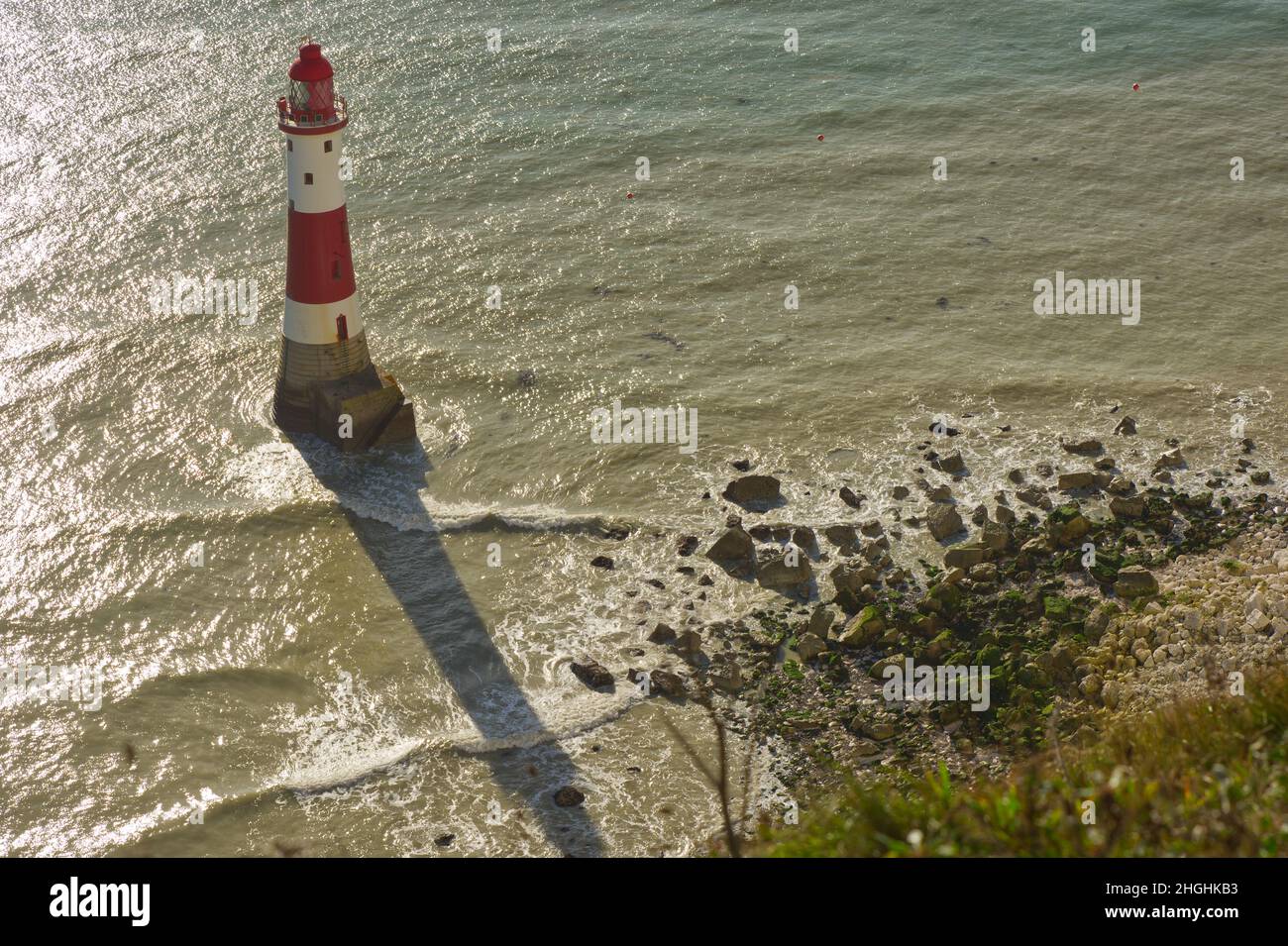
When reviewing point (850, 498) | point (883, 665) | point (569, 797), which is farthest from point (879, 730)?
point (850, 498)

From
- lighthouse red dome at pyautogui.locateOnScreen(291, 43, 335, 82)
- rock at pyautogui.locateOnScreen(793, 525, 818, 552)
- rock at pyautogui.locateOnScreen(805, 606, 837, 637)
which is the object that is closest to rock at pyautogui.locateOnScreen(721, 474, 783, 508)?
rock at pyautogui.locateOnScreen(793, 525, 818, 552)

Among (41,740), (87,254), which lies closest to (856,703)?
(41,740)

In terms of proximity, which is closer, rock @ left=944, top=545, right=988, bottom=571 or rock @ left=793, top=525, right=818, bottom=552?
rock @ left=944, top=545, right=988, bottom=571

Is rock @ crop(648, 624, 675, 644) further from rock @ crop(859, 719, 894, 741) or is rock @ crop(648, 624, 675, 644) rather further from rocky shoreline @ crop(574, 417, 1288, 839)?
rock @ crop(859, 719, 894, 741)

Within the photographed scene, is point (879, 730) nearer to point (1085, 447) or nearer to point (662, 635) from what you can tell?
point (662, 635)

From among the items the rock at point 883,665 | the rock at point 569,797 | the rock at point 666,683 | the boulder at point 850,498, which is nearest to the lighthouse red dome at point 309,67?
the boulder at point 850,498

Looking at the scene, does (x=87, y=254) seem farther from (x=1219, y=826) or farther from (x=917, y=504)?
(x=1219, y=826)
